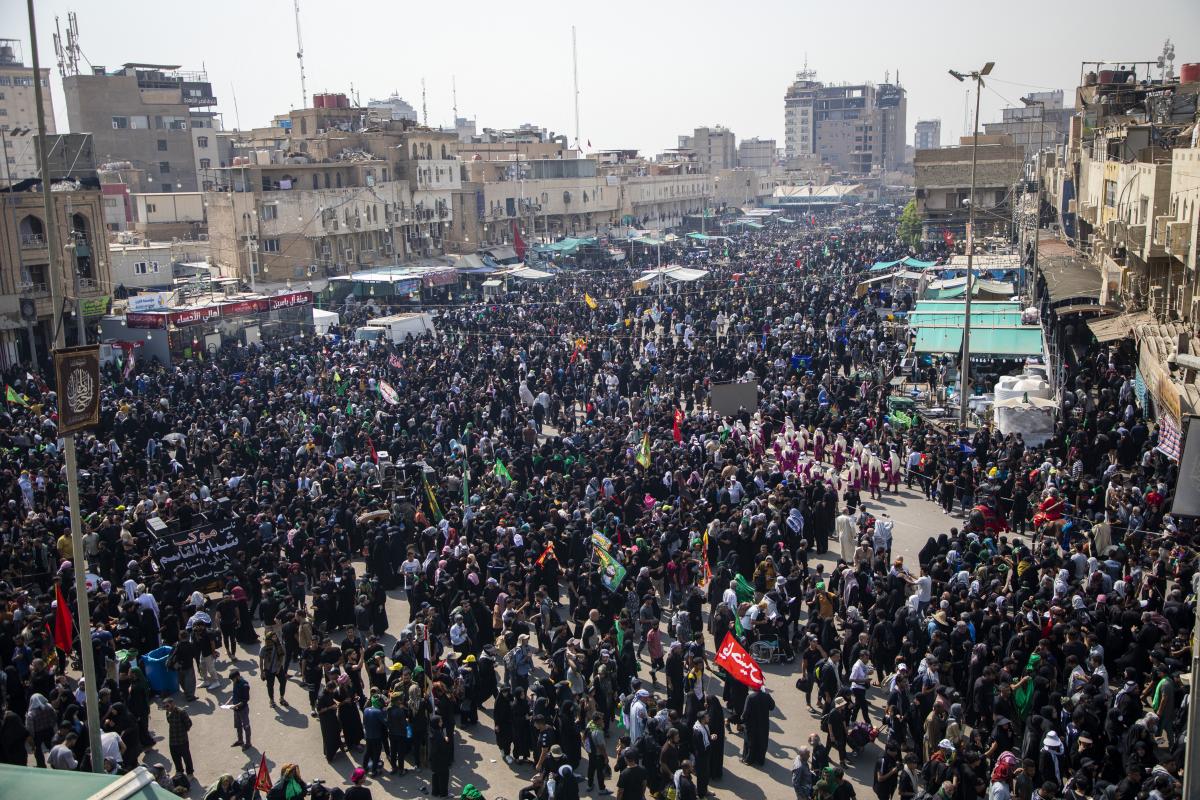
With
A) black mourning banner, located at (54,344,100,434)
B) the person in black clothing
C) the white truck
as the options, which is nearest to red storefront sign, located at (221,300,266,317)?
the white truck

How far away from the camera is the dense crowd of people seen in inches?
382

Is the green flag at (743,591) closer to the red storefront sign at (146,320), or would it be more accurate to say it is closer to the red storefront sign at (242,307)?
the red storefront sign at (146,320)

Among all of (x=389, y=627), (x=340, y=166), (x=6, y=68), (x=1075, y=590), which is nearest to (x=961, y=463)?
(x=1075, y=590)

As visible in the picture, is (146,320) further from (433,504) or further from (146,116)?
(146,116)

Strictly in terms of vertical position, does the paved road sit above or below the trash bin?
below

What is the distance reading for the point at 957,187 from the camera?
203 feet

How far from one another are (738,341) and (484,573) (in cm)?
1718

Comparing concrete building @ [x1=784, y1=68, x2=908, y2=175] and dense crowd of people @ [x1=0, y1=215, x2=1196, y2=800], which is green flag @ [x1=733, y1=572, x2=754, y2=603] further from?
concrete building @ [x1=784, y1=68, x2=908, y2=175]

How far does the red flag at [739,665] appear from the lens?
1002 centimetres

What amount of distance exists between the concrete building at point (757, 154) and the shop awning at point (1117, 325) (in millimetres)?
132768

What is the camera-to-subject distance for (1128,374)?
21531 millimetres

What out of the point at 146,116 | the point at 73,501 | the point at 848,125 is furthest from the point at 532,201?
the point at 848,125

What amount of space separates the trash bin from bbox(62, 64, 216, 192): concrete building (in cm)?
5500

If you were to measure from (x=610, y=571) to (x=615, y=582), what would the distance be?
157 millimetres
